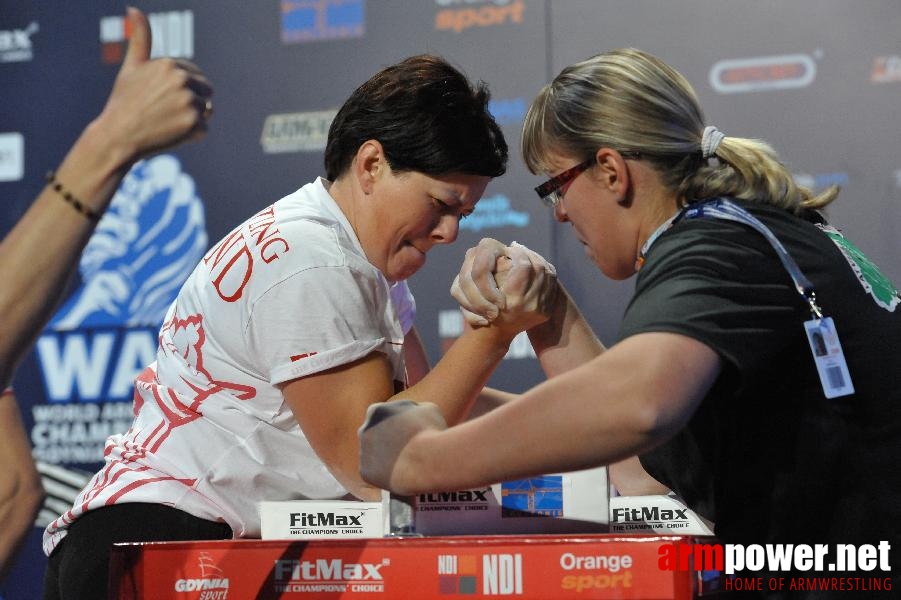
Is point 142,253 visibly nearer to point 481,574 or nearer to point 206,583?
point 206,583

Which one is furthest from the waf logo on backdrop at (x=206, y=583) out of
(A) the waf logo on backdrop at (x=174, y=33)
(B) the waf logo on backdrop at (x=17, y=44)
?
(B) the waf logo on backdrop at (x=17, y=44)

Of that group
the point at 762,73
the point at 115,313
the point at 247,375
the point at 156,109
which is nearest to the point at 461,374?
the point at 247,375

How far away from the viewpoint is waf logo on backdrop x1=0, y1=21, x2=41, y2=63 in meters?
4.26

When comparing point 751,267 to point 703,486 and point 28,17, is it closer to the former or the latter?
point 703,486

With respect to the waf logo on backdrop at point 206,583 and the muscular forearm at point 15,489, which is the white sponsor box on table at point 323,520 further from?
the muscular forearm at point 15,489

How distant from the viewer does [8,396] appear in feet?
9.35

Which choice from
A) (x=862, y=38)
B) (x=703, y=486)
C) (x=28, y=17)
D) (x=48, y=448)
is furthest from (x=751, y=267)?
(x=28, y=17)

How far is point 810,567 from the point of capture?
122 cm

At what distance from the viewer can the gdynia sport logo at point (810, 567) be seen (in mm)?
1207

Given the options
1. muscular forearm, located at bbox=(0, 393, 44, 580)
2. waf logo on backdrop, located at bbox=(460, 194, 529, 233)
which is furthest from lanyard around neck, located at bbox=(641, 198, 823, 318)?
waf logo on backdrop, located at bbox=(460, 194, 529, 233)

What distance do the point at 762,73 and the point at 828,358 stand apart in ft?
8.38

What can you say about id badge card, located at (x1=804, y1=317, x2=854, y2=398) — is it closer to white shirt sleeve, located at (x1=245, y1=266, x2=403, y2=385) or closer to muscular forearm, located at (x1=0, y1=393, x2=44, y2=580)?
white shirt sleeve, located at (x1=245, y1=266, x2=403, y2=385)

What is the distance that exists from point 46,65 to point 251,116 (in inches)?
36.7

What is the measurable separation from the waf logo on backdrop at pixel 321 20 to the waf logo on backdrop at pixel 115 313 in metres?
0.69
